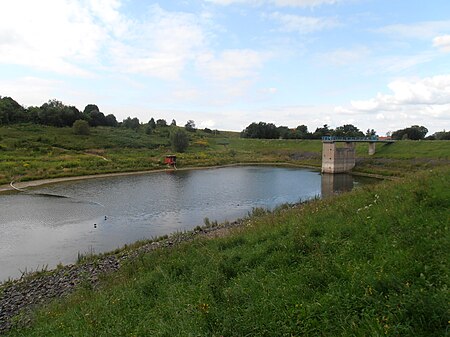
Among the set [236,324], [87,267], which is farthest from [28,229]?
[236,324]

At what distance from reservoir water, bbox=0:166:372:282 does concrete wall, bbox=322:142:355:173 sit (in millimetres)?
11412

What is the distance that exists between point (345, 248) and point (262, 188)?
37785 millimetres

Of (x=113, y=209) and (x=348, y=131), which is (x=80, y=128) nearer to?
(x=113, y=209)

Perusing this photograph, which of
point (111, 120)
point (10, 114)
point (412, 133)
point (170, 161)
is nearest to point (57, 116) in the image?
point (10, 114)

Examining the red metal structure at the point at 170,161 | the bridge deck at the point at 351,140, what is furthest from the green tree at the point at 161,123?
the bridge deck at the point at 351,140

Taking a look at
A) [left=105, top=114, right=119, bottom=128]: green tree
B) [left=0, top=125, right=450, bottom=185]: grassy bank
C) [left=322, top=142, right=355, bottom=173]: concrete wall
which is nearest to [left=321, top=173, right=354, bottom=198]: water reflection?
[left=322, top=142, right=355, bottom=173]: concrete wall

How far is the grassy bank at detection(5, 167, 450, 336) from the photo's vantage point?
5.08m

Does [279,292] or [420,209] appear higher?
[420,209]

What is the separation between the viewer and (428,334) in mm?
4297

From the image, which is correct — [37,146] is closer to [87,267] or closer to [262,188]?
[262,188]

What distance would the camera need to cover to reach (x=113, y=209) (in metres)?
32.7

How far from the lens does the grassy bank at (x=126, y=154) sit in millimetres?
56969

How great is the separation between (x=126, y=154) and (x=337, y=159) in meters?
47.5

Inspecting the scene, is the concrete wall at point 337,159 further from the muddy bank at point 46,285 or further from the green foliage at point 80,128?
the green foliage at point 80,128
